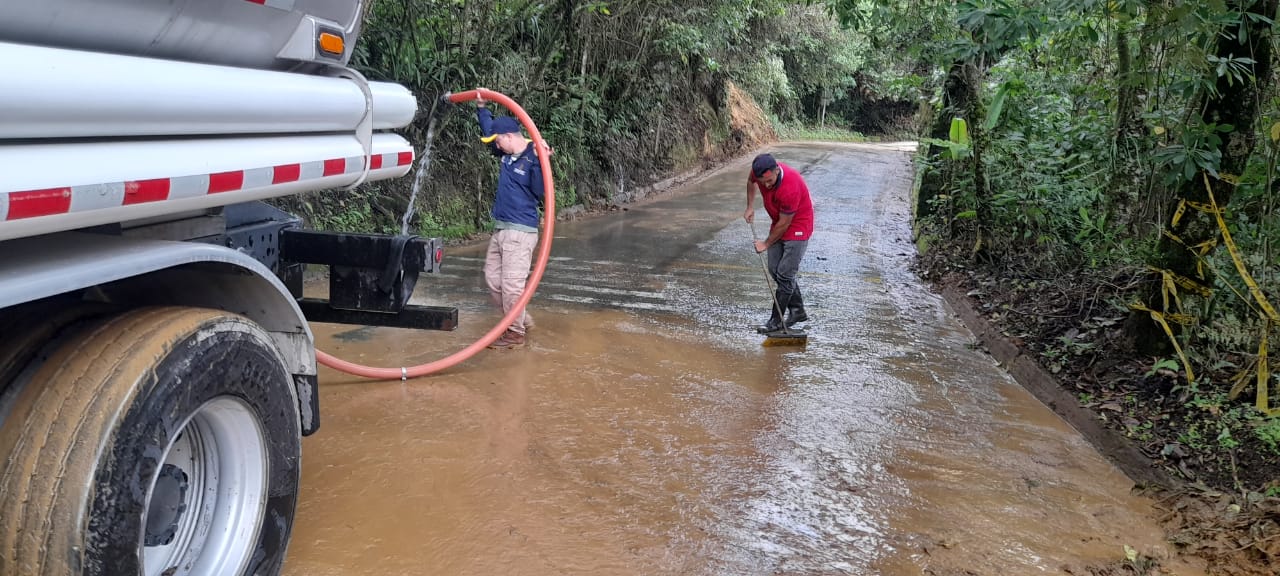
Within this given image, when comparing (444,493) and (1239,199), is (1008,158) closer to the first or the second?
(1239,199)

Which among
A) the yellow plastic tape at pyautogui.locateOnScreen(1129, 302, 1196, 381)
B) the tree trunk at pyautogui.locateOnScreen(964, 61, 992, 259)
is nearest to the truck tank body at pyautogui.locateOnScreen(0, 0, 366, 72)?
the yellow plastic tape at pyautogui.locateOnScreen(1129, 302, 1196, 381)

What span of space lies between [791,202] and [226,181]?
17.9 feet

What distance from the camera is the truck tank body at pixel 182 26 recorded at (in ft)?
7.46

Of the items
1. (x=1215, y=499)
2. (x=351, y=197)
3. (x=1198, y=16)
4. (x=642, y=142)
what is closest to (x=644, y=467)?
(x=1215, y=499)

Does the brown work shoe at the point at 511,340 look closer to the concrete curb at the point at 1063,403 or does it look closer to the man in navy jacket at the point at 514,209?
the man in navy jacket at the point at 514,209

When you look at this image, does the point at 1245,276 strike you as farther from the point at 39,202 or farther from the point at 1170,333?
the point at 39,202

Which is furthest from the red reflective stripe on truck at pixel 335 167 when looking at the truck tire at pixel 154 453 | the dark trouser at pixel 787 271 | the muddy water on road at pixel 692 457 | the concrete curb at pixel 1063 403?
the dark trouser at pixel 787 271

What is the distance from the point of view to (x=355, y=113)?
11.6ft

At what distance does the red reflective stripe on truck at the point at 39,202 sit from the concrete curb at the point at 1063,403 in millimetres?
5139

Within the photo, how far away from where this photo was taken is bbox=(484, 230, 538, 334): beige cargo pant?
6.82 m

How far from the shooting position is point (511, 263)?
6.82 m

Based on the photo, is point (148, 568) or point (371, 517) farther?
point (371, 517)

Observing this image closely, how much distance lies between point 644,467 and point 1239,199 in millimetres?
4369

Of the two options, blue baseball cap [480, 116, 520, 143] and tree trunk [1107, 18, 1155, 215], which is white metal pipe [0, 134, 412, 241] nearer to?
blue baseball cap [480, 116, 520, 143]
